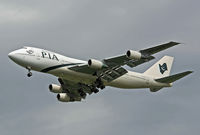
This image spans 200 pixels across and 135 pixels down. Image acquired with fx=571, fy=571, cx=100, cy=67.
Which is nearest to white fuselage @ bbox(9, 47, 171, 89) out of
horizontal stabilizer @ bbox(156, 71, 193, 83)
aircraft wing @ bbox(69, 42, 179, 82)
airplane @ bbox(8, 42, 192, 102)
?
airplane @ bbox(8, 42, 192, 102)

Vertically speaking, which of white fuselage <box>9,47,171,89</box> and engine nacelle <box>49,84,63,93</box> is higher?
white fuselage <box>9,47,171,89</box>

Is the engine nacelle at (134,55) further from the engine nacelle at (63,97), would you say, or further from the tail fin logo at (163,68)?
the engine nacelle at (63,97)

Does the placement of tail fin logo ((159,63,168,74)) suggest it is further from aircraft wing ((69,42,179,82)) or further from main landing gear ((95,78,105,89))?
main landing gear ((95,78,105,89))

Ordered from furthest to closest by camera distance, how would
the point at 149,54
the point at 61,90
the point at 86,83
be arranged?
the point at 61,90
the point at 86,83
the point at 149,54

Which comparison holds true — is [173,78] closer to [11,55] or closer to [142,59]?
→ [142,59]

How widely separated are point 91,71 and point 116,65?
2957 mm

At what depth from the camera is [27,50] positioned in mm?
63688

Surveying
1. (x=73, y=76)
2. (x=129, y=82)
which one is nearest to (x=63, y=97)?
(x=73, y=76)

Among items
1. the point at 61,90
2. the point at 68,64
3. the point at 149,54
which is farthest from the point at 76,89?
the point at 149,54

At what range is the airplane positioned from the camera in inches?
2486

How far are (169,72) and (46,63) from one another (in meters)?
19.9

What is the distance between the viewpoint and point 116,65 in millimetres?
65375

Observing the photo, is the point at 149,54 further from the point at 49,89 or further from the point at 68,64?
the point at 49,89

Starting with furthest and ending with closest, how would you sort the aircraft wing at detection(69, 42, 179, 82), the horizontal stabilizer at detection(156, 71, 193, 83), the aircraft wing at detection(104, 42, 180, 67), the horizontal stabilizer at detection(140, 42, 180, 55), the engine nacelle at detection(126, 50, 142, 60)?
the horizontal stabilizer at detection(156, 71, 193, 83) → the aircraft wing at detection(69, 42, 179, 82) → the engine nacelle at detection(126, 50, 142, 60) → the aircraft wing at detection(104, 42, 180, 67) → the horizontal stabilizer at detection(140, 42, 180, 55)
